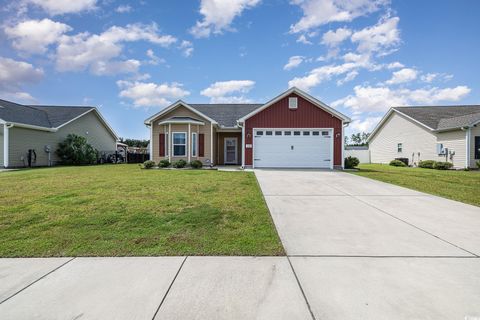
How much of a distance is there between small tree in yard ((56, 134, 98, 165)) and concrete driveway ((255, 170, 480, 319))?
1946 cm

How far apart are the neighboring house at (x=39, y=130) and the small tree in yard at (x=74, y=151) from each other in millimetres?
544

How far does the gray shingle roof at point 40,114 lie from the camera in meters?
16.6

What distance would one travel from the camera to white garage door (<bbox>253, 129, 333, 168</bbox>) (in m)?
15.2

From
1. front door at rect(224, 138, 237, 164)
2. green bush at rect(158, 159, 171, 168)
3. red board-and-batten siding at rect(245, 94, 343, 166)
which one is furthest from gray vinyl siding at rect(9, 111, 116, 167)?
red board-and-batten siding at rect(245, 94, 343, 166)

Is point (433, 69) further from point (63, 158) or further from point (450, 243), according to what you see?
point (63, 158)

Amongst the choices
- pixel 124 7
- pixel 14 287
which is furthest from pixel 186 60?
pixel 14 287

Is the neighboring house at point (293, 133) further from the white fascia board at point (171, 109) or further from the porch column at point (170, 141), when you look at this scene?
the white fascia board at point (171, 109)

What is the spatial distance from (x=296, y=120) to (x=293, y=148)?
179cm

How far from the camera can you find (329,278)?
106 inches

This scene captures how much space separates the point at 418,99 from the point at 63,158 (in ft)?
128

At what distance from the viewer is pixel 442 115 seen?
69.9ft

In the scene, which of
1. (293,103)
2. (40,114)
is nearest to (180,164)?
(293,103)

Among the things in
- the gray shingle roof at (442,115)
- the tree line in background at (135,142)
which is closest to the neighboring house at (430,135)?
the gray shingle roof at (442,115)

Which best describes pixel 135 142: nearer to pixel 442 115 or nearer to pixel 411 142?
pixel 411 142
